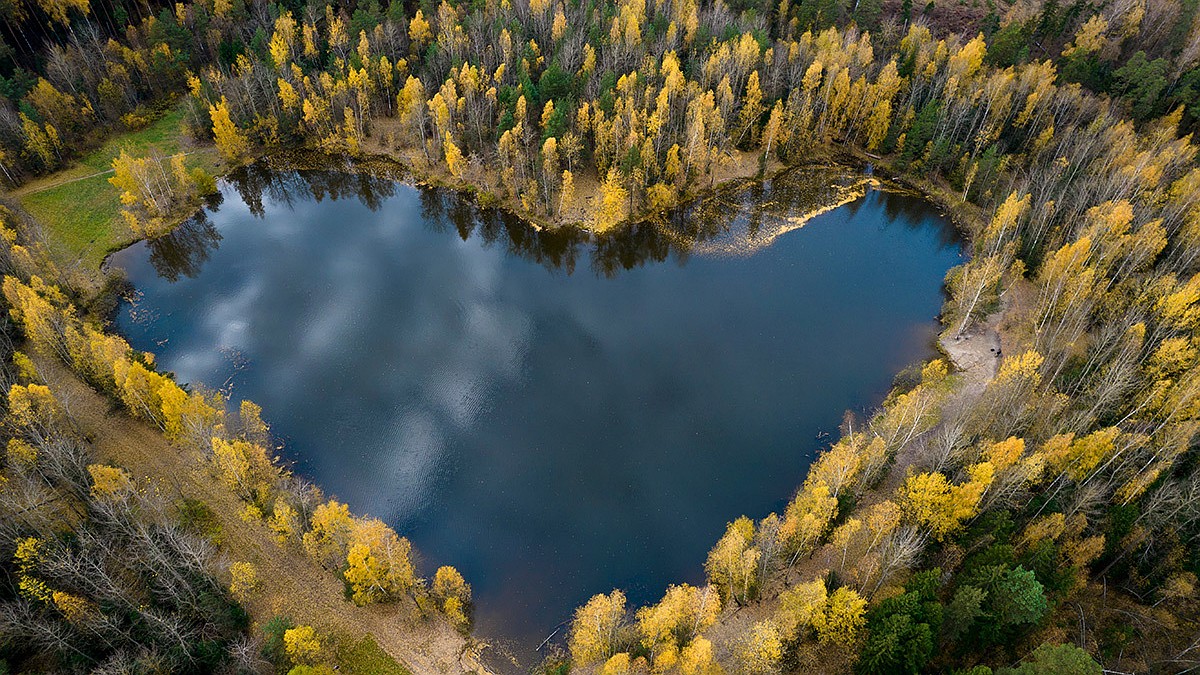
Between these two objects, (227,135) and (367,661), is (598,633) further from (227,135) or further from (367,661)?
(227,135)

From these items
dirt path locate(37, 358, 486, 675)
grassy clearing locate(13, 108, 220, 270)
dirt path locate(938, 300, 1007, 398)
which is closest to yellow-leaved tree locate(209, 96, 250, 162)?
grassy clearing locate(13, 108, 220, 270)

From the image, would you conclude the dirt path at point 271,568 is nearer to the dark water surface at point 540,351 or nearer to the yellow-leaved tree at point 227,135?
the dark water surface at point 540,351

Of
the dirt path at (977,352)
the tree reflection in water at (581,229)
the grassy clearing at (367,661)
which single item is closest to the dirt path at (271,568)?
the grassy clearing at (367,661)

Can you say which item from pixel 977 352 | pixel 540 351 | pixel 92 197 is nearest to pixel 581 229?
pixel 540 351

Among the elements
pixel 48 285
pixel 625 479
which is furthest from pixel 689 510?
pixel 48 285

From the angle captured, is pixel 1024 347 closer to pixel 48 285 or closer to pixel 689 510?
pixel 689 510
